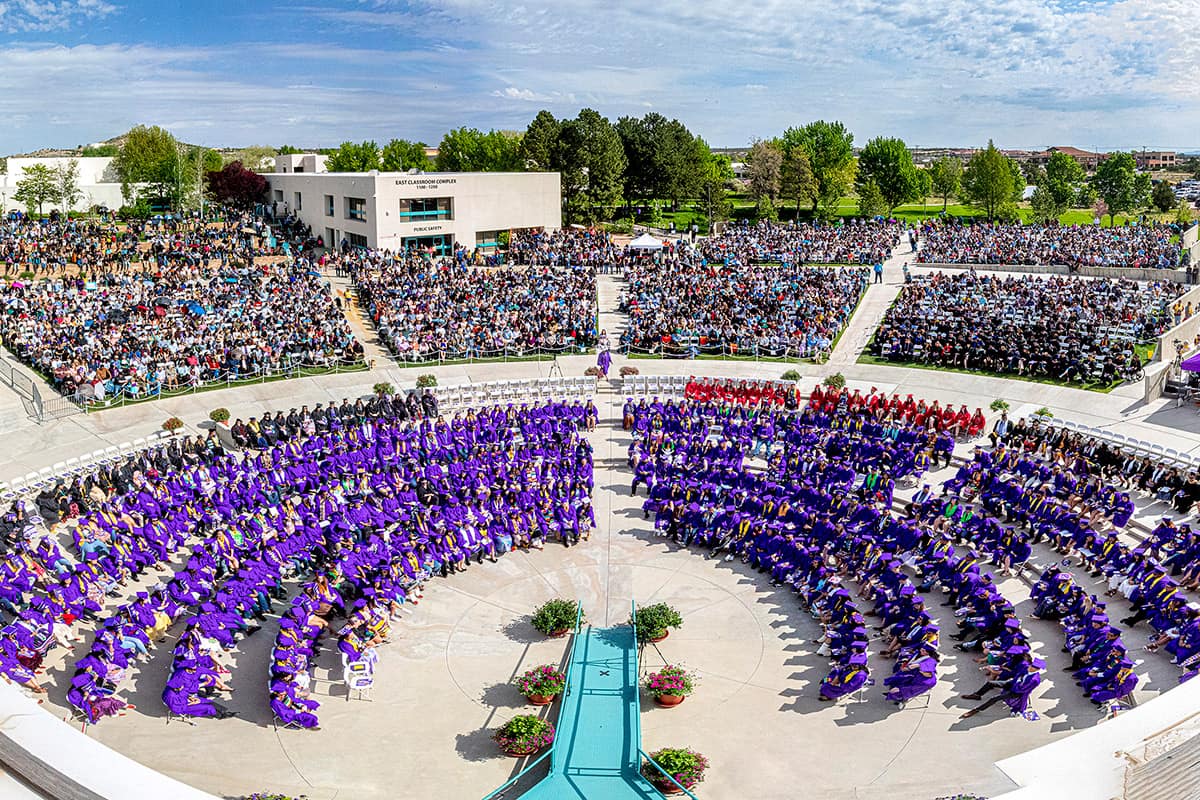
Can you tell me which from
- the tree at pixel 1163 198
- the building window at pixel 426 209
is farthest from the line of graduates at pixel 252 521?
the tree at pixel 1163 198

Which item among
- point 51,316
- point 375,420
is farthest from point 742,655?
point 51,316

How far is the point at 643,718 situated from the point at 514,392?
20.4m

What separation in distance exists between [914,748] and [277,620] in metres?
12.8

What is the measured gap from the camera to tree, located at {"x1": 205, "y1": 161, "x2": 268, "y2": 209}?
82.2 metres

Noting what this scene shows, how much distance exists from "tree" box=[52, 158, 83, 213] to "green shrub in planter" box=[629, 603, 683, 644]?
79.6 metres

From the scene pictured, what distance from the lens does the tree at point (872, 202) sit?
3656 inches

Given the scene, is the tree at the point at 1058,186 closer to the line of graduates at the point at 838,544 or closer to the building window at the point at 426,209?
the building window at the point at 426,209

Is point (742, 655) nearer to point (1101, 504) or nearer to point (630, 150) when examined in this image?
point (1101, 504)

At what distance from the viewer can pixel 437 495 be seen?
24234 millimetres

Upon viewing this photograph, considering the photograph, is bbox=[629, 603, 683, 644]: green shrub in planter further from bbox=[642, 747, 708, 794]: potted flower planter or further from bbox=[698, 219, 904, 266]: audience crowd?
bbox=[698, 219, 904, 266]: audience crowd

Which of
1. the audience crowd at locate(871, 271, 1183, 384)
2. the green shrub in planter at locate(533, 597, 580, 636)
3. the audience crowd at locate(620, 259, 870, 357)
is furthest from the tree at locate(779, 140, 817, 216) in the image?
the green shrub in planter at locate(533, 597, 580, 636)

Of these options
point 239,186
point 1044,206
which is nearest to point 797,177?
point 1044,206

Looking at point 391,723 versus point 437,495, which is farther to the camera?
point 437,495

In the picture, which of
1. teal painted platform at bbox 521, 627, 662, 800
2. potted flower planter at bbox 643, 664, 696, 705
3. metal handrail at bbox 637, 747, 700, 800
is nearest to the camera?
metal handrail at bbox 637, 747, 700, 800
